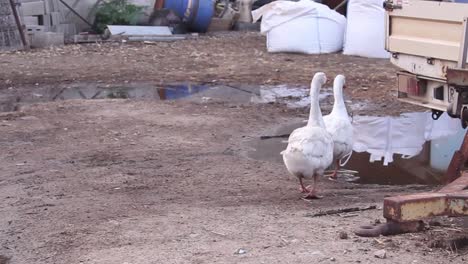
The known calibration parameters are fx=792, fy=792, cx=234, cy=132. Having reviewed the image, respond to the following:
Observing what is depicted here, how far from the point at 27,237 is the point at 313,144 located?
2.32 m

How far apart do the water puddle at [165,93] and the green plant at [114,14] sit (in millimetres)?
6304

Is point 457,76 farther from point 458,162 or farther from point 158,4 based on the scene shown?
point 158,4

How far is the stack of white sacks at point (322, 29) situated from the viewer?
591 inches

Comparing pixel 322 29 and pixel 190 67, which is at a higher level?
pixel 322 29

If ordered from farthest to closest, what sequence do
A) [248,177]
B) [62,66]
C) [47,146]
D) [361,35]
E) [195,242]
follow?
1. [361,35]
2. [62,66]
3. [47,146]
4. [248,177]
5. [195,242]

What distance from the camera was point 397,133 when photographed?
9.35 m

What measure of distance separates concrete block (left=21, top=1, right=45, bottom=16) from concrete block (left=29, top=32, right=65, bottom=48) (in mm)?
1086

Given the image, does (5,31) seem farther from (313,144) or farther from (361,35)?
(313,144)

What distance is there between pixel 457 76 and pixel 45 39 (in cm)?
1183

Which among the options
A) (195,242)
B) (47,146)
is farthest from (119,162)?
(195,242)

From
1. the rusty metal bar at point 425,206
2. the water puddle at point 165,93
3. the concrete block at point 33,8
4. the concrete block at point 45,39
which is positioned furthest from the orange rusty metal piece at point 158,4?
the rusty metal bar at point 425,206

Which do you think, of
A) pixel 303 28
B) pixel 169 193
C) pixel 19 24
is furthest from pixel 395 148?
pixel 19 24

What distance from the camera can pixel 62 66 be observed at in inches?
561

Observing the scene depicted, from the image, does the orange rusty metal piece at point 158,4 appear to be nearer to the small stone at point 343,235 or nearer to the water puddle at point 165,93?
the water puddle at point 165,93
